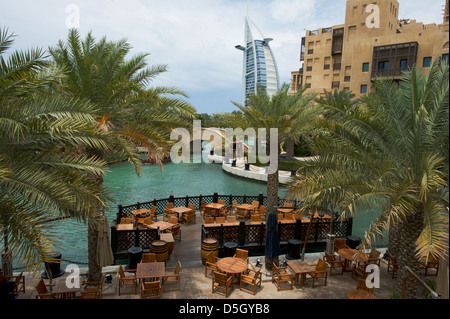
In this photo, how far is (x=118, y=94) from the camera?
8312 millimetres

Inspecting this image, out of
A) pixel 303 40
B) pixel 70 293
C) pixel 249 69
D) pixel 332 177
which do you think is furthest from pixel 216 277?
pixel 249 69

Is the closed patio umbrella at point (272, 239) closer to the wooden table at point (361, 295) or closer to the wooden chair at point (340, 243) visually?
the wooden table at point (361, 295)

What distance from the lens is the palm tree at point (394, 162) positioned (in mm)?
5652

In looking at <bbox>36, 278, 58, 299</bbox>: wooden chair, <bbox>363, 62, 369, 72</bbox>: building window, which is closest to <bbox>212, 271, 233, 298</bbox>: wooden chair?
<bbox>36, 278, 58, 299</bbox>: wooden chair

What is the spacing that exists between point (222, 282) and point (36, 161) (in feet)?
19.0

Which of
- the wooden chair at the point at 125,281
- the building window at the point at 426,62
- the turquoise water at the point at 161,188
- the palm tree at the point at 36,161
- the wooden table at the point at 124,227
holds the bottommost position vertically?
the turquoise water at the point at 161,188

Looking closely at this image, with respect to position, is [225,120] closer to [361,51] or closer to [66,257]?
[66,257]

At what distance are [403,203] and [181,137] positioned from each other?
702 centimetres

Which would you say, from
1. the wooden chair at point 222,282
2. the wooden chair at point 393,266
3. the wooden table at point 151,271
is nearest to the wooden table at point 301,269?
the wooden chair at point 222,282

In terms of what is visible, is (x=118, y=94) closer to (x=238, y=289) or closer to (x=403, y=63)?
(x=238, y=289)

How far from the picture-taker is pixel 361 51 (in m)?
42.6

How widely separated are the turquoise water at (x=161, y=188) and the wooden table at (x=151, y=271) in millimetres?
5675

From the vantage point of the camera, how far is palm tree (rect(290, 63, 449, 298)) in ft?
18.5

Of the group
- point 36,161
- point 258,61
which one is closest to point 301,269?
point 36,161
